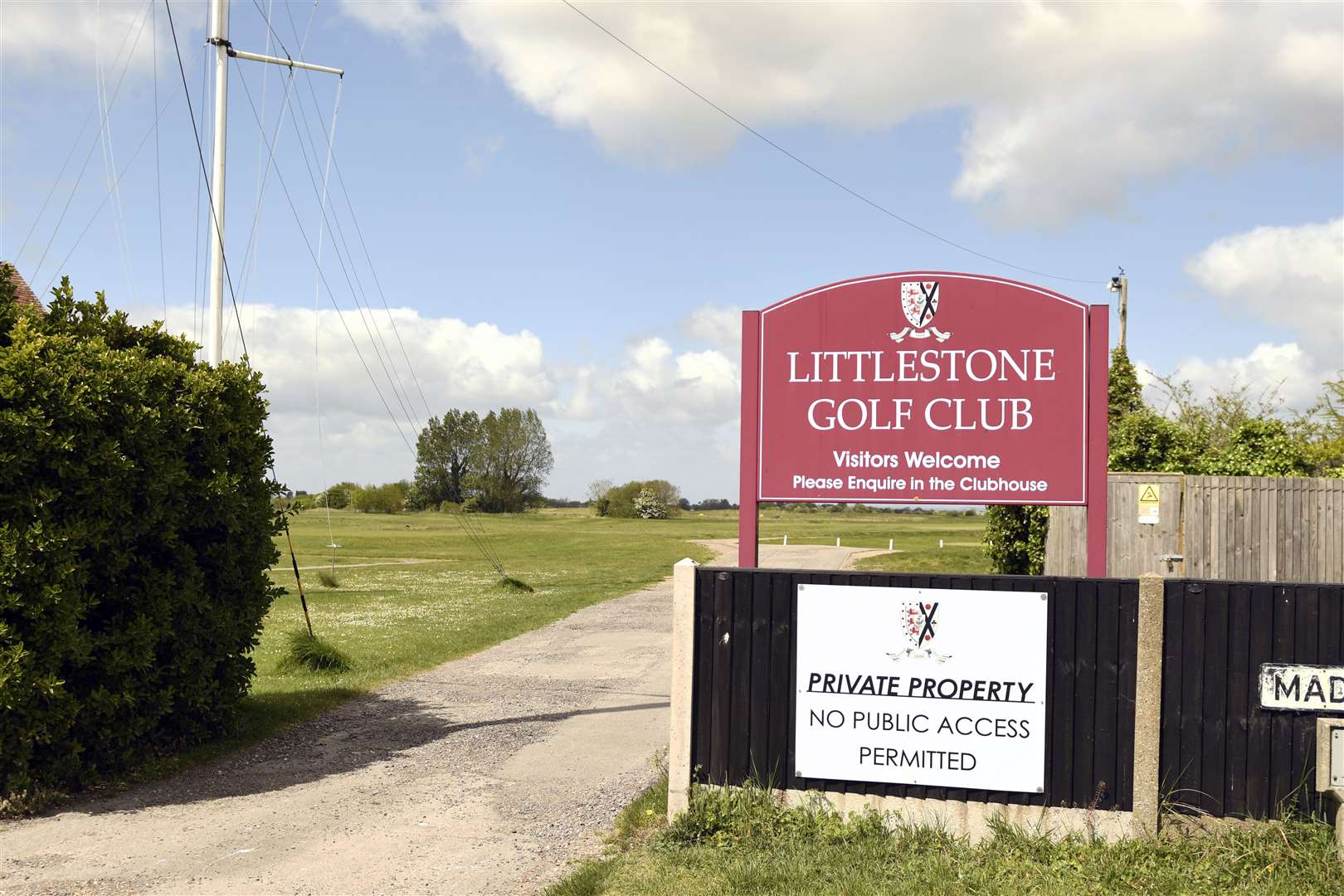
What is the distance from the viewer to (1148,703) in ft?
22.2

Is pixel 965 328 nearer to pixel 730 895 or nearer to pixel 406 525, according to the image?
pixel 730 895

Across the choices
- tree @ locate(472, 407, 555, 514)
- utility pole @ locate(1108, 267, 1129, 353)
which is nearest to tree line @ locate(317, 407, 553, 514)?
tree @ locate(472, 407, 555, 514)

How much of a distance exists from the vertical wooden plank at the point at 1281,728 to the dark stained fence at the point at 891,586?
86 cm

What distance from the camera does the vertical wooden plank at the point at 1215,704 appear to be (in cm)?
670

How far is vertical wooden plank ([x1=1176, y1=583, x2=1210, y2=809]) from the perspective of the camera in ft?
22.1

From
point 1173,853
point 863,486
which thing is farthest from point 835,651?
point 1173,853

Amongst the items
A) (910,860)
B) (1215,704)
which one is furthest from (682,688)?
(1215,704)

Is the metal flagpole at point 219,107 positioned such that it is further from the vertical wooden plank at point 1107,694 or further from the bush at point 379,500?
the bush at point 379,500

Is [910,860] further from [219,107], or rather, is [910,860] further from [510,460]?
[510,460]

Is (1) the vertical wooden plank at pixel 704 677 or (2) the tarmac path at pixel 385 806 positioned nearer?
(2) the tarmac path at pixel 385 806

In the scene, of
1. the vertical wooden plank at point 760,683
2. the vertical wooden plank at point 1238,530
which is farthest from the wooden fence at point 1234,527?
the vertical wooden plank at point 760,683

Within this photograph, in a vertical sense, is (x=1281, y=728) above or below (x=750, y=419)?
below

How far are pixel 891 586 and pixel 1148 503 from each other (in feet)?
28.1

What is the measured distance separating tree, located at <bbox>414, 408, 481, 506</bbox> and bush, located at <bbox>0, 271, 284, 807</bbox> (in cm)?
10033
